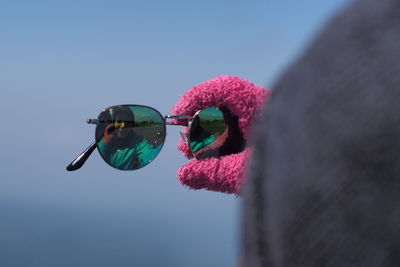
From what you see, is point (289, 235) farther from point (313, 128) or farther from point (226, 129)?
point (226, 129)

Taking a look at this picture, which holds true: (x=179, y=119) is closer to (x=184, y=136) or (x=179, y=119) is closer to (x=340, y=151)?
(x=184, y=136)

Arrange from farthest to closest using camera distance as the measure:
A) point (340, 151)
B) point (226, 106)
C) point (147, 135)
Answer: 1. point (147, 135)
2. point (226, 106)
3. point (340, 151)

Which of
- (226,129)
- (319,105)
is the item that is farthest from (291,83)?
(226,129)

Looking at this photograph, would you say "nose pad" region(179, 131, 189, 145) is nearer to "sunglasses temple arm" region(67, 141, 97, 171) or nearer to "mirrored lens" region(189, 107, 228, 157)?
"mirrored lens" region(189, 107, 228, 157)

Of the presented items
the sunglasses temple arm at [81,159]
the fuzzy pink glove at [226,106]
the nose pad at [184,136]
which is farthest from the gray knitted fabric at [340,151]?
the sunglasses temple arm at [81,159]

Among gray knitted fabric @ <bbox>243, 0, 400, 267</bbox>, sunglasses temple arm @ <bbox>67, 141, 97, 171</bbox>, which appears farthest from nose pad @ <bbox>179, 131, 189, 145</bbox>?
gray knitted fabric @ <bbox>243, 0, 400, 267</bbox>

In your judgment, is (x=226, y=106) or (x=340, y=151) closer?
(x=340, y=151)

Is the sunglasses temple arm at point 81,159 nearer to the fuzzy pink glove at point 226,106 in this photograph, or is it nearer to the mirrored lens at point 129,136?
the mirrored lens at point 129,136

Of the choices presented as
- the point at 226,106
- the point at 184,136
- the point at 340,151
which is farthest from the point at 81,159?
the point at 340,151
